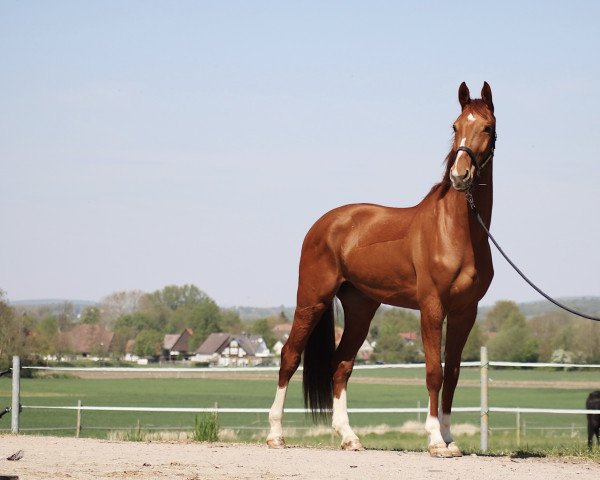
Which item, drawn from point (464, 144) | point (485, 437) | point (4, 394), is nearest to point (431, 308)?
point (464, 144)

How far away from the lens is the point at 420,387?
2518 inches

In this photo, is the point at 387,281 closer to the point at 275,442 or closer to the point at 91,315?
the point at 275,442

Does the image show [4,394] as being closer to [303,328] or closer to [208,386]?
[303,328]

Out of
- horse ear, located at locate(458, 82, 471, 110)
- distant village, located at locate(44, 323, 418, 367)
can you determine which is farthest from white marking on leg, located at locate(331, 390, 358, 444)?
distant village, located at locate(44, 323, 418, 367)

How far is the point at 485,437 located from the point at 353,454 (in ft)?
8.53

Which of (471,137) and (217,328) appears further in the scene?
(217,328)

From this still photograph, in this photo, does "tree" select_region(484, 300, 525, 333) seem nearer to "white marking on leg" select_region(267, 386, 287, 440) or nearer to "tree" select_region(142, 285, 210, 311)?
"tree" select_region(142, 285, 210, 311)

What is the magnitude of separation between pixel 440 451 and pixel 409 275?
151cm

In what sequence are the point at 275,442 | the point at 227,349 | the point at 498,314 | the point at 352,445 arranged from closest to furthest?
the point at 352,445 < the point at 275,442 < the point at 227,349 < the point at 498,314

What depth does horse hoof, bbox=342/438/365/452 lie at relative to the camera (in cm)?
869

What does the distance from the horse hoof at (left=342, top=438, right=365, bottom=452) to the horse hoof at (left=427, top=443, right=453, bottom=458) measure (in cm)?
89

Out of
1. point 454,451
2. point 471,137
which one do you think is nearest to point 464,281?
point 471,137

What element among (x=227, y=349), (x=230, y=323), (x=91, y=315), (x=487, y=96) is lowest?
(x=227, y=349)

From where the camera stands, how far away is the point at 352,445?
8703mm
